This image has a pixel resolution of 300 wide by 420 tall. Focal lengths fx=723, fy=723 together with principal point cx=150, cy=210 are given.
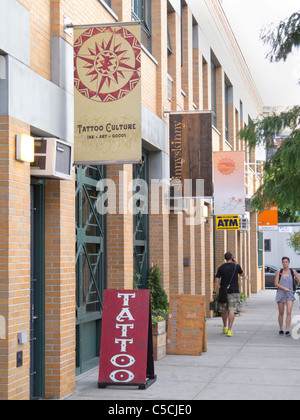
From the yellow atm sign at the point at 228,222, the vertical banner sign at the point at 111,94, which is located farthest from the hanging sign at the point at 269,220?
the vertical banner sign at the point at 111,94

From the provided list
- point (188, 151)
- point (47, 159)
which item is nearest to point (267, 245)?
point (188, 151)

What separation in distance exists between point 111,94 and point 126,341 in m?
3.16

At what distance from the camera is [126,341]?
936 centimetres

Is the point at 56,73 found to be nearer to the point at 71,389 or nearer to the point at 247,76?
the point at 71,389

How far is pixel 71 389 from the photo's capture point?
29.4ft

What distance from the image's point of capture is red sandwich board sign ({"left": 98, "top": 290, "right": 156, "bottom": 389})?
30.3ft

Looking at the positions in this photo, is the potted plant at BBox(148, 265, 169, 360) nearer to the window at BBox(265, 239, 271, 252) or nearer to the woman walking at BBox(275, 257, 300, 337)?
the woman walking at BBox(275, 257, 300, 337)

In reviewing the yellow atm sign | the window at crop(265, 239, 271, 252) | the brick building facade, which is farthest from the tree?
the window at crop(265, 239, 271, 252)

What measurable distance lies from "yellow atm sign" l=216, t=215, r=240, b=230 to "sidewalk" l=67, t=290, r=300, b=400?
5.32 meters

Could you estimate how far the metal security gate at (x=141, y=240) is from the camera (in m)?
13.8

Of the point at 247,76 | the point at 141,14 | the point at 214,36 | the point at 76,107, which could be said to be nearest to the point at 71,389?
the point at 76,107

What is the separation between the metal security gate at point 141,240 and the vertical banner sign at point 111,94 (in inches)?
186

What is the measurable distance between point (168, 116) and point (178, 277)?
144 inches

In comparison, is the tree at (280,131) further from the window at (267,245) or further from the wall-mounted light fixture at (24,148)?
the window at (267,245)
